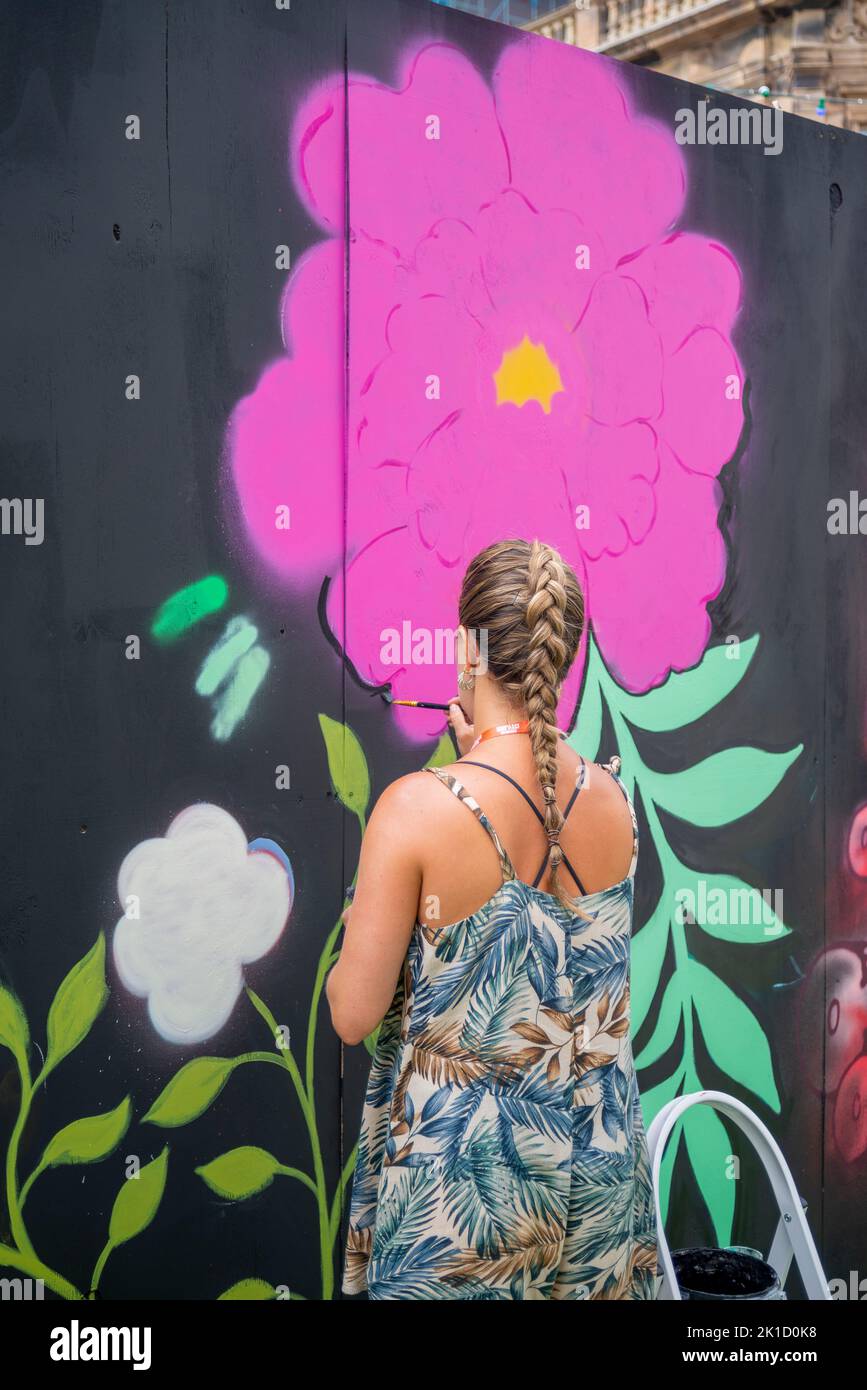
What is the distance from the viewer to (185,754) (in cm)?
261

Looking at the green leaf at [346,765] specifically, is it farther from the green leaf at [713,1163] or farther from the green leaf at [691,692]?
the green leaf at [713,1163]

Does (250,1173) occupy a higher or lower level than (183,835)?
lower

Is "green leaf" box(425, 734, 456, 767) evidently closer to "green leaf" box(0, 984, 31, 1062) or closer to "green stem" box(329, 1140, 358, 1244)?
→ "green stem" box(329, 1140, 358, 1244)

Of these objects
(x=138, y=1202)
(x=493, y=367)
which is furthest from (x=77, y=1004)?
(x=493, y=367)

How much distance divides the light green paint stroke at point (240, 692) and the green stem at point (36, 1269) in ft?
3.66

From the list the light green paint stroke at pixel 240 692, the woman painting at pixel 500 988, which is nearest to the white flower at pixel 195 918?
the light green paint stroke at pixel 240 692

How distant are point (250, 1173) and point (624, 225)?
101 inches

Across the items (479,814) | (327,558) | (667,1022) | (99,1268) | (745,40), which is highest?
(745,40)

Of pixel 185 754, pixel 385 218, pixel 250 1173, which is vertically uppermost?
pixel 385 218

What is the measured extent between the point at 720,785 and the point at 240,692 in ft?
4.98

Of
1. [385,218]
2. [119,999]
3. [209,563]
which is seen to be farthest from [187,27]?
[119,999]

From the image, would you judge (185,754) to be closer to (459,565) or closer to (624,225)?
(459,565)

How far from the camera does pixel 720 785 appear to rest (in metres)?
3.47

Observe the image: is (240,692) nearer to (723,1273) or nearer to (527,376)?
(527,376)
